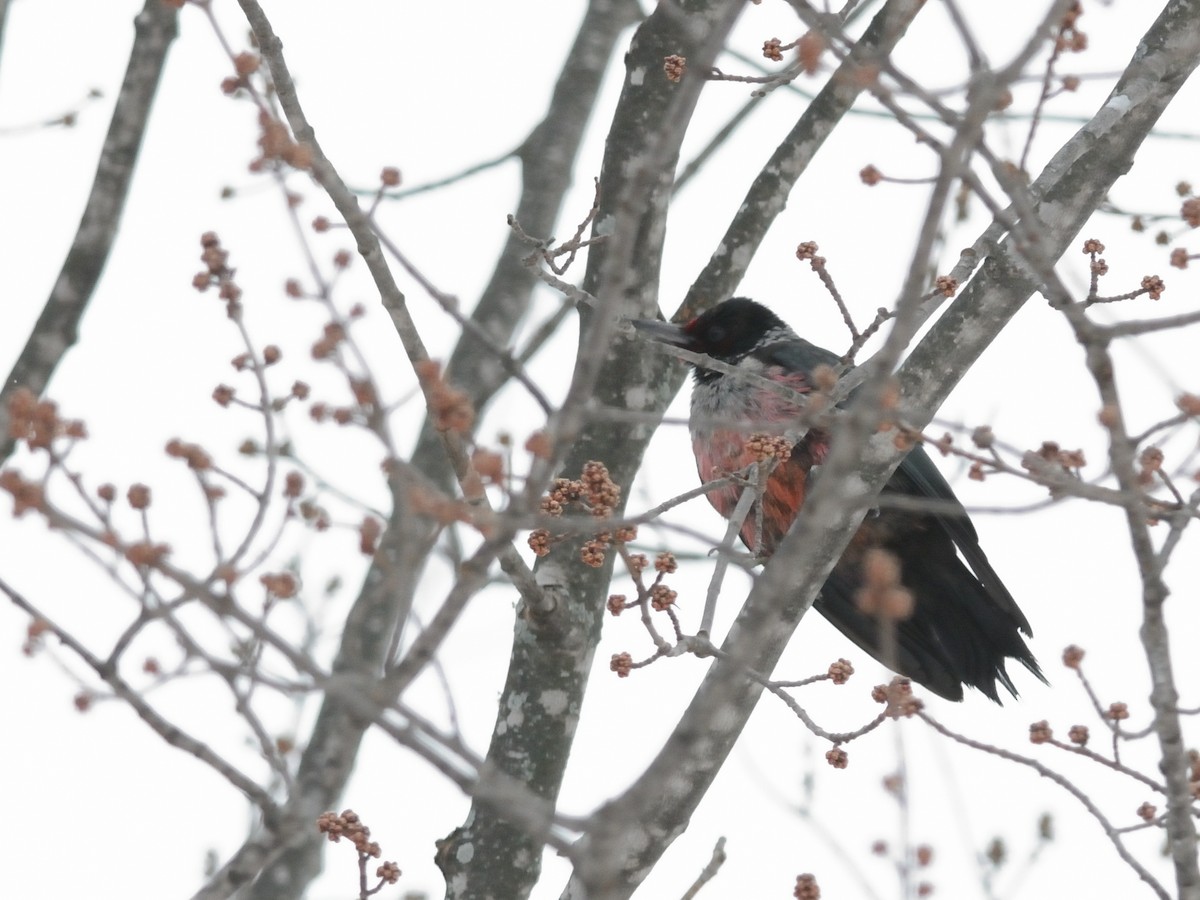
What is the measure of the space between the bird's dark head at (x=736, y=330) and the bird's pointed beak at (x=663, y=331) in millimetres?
249

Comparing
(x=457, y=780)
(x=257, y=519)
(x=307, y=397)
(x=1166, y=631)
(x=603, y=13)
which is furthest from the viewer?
(x=603, y=13)

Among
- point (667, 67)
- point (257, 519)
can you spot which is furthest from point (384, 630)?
point (257, 519)

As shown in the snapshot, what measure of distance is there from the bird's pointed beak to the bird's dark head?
25 centimetres

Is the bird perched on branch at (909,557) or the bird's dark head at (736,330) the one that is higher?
the bird's dark head at (736,330)

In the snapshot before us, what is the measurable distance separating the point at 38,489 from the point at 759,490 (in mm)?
1818

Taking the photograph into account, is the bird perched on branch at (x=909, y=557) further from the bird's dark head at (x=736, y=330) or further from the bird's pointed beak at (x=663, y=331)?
the bird's dark head at (x=736, y=330)

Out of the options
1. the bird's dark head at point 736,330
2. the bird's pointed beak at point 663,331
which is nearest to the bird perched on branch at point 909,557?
the bird's pointed beak at point 663,331

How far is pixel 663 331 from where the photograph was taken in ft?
18.2

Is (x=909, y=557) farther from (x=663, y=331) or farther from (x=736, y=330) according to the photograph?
(x=736, y=330)

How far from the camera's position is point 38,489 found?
2055 mm

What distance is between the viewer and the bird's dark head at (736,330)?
653 centimetres

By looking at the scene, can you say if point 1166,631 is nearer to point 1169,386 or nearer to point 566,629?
point 1169,386

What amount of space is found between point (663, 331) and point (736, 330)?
4.39ft

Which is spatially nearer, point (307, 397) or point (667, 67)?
point (307, 397)
